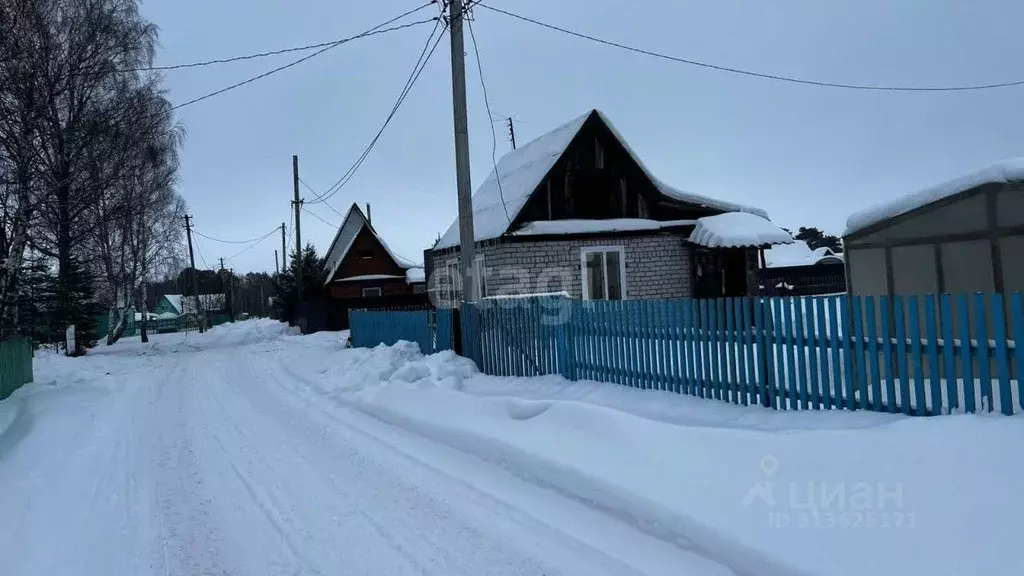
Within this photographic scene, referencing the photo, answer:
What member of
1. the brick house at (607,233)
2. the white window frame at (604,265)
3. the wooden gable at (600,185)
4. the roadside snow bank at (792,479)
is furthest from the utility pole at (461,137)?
the white window frame at (604,265)

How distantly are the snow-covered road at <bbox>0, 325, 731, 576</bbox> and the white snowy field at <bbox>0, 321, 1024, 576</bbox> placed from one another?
0.02m

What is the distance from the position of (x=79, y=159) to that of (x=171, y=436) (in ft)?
47.9

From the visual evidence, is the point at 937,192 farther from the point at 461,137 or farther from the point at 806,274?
the point at 806,274

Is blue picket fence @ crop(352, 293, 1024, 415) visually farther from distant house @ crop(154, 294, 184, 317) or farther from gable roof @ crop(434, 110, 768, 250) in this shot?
distant house @ crop(154, 294, 184, 317)

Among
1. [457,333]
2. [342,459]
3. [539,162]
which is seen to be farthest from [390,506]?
[539,162]

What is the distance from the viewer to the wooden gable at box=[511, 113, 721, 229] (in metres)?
15.6

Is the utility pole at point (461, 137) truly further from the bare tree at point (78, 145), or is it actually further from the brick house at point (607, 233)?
the bare tree at point (78, 145)

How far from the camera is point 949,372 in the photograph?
16.0ft

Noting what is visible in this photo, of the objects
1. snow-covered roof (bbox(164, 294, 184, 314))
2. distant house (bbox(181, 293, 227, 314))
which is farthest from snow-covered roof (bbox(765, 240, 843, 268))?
snow-covered roof (bbox(164, 294, 184, 314))

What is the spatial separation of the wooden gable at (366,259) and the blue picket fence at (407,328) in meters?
17.1

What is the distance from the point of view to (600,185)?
16000 mm

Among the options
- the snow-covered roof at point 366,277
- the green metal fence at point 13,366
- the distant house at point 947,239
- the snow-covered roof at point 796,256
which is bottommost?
the green metal fence at point 13,366

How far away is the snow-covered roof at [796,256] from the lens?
4497 centimetres

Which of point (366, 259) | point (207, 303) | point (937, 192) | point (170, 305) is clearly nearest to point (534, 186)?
point (937, 192)
